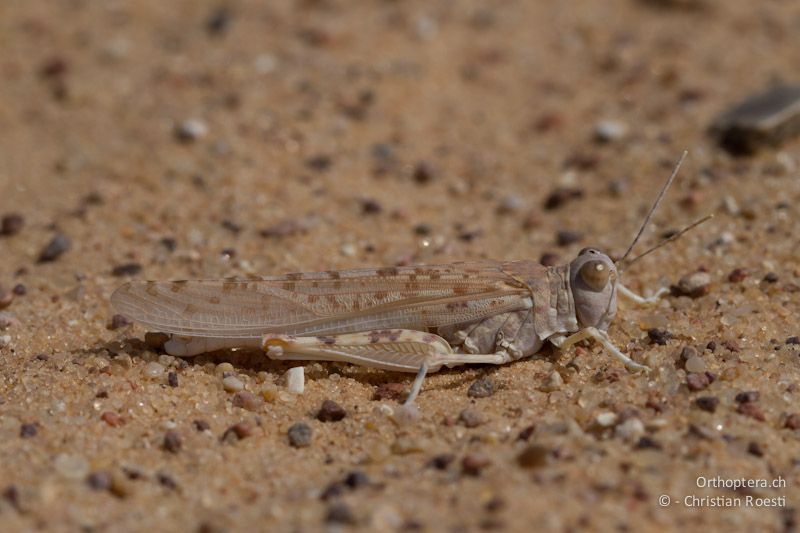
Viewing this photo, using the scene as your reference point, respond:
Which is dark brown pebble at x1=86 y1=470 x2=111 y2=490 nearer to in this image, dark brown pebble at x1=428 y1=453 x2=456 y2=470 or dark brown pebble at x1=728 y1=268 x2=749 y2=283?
dark brown pebble at x1=428 y1=453 x2=456 y2=470

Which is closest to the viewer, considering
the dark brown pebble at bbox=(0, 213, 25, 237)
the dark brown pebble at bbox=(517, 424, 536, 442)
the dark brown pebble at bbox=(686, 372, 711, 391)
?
the dark brown pebble at bbox=(517, 424, 536, 442)

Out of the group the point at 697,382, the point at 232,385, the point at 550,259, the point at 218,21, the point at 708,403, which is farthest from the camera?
the point at 218,21

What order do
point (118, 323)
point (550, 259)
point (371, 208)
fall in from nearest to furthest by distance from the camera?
point (118, 323) → point (550, 259) → point (371, 208)

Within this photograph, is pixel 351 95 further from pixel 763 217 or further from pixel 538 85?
pixel 763 217

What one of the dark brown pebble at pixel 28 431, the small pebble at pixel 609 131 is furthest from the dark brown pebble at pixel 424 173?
the dark brown pebble at pixel 28 431

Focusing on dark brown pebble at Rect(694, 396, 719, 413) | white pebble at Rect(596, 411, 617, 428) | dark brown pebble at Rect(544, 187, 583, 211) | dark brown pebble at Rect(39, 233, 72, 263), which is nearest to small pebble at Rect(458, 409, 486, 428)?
white pebble at Rect(596, 411, 617, 428)

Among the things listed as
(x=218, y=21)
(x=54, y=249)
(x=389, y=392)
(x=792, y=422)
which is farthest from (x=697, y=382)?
(x=218, y=21)

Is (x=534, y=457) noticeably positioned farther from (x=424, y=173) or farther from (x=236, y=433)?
(x=424, y=173)
